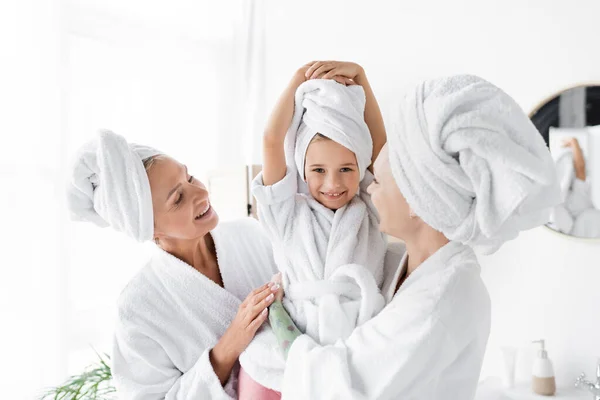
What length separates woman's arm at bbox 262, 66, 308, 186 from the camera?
1335 mm

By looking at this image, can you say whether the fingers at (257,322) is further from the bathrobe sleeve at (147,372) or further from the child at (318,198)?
the bathrobe sleeve at (147,372)

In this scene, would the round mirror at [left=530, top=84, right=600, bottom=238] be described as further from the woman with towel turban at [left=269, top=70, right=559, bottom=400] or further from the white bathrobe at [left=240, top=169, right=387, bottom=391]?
the woman with towel turban at [left=269, top=70, right=559, bottom=400]

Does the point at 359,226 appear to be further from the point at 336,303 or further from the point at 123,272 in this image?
the point at 123,272

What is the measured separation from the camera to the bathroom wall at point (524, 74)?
2469mm

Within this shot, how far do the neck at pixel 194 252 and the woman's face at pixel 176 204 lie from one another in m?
0.07

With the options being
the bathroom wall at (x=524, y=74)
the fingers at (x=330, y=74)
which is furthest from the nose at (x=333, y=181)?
the bathroom wall at (x=524, y=74)

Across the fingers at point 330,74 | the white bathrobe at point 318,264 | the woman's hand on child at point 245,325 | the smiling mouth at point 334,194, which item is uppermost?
the fingers at point 330,74

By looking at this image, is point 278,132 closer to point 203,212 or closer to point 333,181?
point 333,181

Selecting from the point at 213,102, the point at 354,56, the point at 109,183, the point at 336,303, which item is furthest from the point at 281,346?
the point at 213,102

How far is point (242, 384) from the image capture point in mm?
1318

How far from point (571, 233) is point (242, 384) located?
5.75 feet

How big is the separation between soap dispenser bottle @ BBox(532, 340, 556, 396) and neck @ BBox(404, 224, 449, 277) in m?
1.46

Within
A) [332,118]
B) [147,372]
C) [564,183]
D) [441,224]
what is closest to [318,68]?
[332,118]

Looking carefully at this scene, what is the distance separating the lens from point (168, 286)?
146cm
